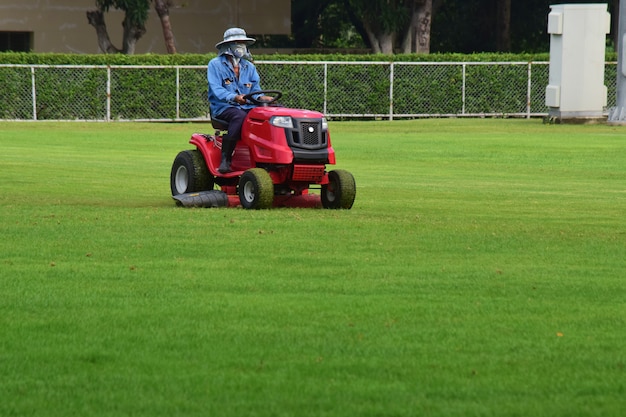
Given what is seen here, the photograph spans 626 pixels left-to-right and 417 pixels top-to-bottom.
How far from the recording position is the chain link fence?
35.2 metres

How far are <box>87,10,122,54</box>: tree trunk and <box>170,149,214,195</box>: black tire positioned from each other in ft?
97.2

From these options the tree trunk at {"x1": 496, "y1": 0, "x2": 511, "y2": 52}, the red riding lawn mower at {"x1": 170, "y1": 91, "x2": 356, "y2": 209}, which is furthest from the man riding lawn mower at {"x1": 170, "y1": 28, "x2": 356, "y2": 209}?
the tree trunk at {"x1": 496, "y1": 0, "x2": 511, "y2": 52}

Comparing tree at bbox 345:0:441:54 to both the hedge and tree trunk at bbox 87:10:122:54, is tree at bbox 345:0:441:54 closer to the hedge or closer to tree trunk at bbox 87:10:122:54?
the hedge

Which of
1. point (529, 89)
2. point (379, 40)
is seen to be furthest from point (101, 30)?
point (529, 89)

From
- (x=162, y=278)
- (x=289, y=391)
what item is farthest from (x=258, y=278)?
(x=289, y=391)

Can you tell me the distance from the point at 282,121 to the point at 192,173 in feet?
5.13

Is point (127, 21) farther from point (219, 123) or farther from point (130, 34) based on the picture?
point (219, 123)

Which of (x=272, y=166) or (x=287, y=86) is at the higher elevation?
(x=287, y=86)

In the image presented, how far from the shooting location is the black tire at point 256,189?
45.2 ft

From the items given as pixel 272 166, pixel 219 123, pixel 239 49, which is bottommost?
pixel 272 166

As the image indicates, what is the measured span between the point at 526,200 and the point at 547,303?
7.57m

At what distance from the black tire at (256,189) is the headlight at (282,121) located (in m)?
0.51

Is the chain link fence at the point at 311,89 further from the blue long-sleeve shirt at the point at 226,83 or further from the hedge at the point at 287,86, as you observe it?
the blue long-sleeve shirt at the point at 226,83

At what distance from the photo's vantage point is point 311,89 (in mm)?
37875
